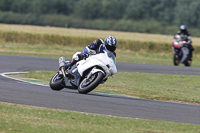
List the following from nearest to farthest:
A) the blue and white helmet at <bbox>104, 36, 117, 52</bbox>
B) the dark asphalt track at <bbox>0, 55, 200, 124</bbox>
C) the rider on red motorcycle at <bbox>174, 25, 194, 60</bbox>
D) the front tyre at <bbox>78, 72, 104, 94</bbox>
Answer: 1. the dark asphalt track at <bbox>0, 55, 200, 124</bbox>
2. the front tyre at <bbox>78, 72, 104, 94</bbox>
3. the blue and white helmet at <bbox>104, 36, 117, 52</bbox>
4. the rider on red motorcycle at <bbox>174, 25, 194, 60</bbox>

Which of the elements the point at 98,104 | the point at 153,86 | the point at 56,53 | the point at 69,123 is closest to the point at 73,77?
the point at 98,104

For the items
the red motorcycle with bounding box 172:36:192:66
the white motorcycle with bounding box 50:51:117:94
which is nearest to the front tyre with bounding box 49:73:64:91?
the white motorcycle with bounding box 50:51:117:94

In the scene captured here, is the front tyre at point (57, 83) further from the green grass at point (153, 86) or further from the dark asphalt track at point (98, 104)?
the green grass at point (153, 86)

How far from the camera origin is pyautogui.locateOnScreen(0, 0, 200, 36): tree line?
75.2 m

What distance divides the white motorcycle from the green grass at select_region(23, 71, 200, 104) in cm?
207

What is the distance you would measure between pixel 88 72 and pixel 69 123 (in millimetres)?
3851

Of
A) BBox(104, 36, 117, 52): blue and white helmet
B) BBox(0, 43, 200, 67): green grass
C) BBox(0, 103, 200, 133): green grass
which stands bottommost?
BBox(0, 43, 200, 67): green grass

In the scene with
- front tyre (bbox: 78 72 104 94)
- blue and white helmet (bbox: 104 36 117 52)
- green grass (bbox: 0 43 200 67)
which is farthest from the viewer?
green grass (bbox: 0 43 200 67)

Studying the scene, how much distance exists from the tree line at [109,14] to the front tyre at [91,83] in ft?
199

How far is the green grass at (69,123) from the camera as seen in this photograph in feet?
26.1

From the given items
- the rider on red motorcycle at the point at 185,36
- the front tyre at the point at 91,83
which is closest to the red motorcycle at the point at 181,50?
the rider on red motorcycle at the point at 185,36

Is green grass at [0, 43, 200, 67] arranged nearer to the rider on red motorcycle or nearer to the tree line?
the rider on red motorcycle

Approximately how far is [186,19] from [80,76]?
75.5 meters

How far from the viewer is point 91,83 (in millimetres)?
11844
